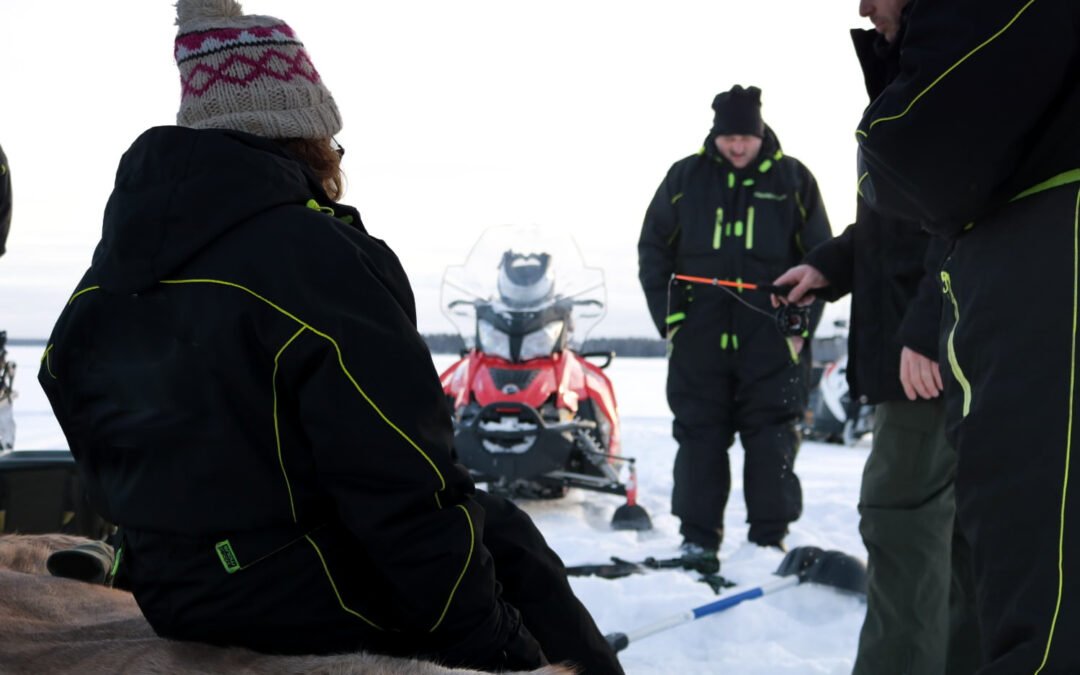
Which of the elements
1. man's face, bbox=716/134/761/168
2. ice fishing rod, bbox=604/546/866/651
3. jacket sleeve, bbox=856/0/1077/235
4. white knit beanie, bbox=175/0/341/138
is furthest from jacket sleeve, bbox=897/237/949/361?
man's face, bbox=716/134/761/168

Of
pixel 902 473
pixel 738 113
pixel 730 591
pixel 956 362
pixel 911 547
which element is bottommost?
pixel 730 591

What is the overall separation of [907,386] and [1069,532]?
97cm

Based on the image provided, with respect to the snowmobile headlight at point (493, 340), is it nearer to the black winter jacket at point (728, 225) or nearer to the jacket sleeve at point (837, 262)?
the black winter jacket at point (728, 225)

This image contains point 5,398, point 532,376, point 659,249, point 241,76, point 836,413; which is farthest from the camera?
point 836,413

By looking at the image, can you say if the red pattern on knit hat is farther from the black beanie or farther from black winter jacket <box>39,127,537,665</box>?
the black beanie

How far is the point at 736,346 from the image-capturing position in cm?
463

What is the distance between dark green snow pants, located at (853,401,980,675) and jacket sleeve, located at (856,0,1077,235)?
0.91 m

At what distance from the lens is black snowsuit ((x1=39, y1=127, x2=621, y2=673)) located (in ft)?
4.77

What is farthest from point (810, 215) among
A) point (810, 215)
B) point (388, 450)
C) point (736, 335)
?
point (388, 450)

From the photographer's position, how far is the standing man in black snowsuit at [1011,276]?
4.44 feet

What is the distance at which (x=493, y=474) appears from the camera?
17.6 ft

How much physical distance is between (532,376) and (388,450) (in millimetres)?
4273

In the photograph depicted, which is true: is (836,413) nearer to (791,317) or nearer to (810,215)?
(810,215)

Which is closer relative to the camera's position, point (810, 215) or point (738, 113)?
point (738, 113)
